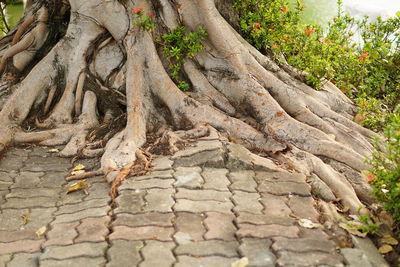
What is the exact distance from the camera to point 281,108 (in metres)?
5.05

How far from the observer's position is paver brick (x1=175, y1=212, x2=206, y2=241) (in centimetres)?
348

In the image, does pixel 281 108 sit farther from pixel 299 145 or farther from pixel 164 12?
pixel 164 12

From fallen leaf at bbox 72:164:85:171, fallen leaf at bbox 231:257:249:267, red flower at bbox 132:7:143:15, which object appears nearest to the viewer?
fallen leaf at bbox 231:257:249:267

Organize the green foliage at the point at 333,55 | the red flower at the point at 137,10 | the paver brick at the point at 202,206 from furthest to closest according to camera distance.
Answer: the green foliage at the point at 333,55 < the red flower at the point at 137,10 < the paver brick at the point at 202,206

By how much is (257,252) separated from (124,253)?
2.80ft

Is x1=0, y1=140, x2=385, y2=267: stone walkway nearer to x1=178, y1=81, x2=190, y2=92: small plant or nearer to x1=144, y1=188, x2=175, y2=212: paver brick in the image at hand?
x1=144, y1=188, x2=175, y2=212: paver brick

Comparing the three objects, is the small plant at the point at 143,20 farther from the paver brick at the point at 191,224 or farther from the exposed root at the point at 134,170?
the paver brick at the point at 191,224

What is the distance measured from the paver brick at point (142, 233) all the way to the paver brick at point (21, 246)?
51 centimetres

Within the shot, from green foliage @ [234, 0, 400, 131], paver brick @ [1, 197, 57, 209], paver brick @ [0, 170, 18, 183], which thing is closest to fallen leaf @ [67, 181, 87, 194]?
paver brick @ [1, 197, 57, 209]

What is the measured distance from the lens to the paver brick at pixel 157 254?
3164 millimetres

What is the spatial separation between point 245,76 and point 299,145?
95 cm

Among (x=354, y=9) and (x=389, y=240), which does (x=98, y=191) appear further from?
(x=354, y=9)

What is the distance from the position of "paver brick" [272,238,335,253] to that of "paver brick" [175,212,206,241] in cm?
52

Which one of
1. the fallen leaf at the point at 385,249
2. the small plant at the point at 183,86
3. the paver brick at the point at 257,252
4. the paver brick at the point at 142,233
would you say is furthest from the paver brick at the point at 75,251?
the small plant at the point at 183,86
